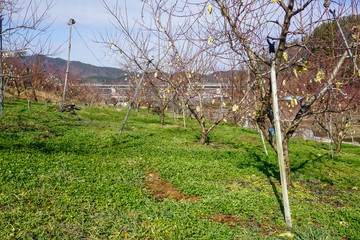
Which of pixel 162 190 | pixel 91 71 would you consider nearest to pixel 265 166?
pixel 162 190

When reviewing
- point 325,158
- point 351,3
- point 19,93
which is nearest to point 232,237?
point 351,3

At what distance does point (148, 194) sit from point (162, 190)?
426mm

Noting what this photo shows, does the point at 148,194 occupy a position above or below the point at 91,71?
below

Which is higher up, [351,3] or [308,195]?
[351,3]

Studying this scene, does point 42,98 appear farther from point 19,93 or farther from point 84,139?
point 84,139

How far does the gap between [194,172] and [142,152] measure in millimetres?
1989

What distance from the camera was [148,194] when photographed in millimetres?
4730

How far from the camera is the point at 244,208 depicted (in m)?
4.25

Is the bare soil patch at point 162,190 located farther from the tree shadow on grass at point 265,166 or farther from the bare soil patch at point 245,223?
the tree shadow on grass at point 265,166

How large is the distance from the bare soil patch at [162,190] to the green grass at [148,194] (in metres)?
0.12

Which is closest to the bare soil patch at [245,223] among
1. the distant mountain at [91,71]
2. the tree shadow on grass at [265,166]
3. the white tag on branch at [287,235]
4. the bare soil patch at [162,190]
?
the white tag on branch at [287,235]

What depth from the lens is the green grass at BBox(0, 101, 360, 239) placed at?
3.57m

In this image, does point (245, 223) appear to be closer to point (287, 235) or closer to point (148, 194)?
point (287, 235)

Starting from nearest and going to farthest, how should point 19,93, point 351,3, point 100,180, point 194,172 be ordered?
1. point 351,3
2. point 100,180
3. point 194,172
4. point 19,93
